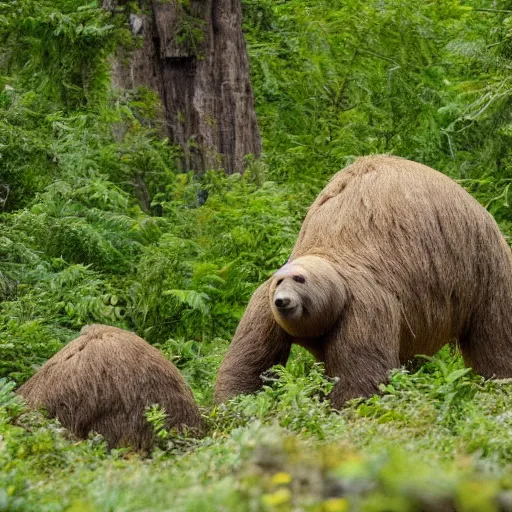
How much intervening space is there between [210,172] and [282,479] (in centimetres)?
1003

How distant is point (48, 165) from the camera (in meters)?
11.7

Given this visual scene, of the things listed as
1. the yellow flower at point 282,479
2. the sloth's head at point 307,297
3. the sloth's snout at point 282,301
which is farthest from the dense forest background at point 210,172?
the yellow flower at point 282,479

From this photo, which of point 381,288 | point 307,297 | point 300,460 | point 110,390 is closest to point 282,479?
point 300,460

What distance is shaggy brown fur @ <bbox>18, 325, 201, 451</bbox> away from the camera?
6.67 metres

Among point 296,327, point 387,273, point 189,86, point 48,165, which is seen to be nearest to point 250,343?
point 296,327

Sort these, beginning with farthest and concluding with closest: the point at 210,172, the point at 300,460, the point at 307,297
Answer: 1. the point at 210,172
2. the point at 307,297
3. the point at 300,460

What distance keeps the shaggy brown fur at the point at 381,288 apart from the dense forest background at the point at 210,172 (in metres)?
0.34

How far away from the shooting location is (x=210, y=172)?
12.8 metres

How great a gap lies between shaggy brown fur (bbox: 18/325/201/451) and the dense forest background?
1.03 feet

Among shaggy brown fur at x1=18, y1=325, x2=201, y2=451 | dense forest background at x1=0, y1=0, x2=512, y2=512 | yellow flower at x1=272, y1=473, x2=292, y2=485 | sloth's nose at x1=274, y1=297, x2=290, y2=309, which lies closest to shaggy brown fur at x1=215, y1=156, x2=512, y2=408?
sloth's nose at x1=274, y1=297, x2=290, y2=309

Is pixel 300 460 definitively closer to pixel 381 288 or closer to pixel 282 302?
pixel 282 302

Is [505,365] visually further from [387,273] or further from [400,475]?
[400,475]

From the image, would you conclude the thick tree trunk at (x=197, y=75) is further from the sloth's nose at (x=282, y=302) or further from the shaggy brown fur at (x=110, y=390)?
the shaggy brown fur at (x=110, y=390)

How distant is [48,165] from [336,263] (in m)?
4.79
